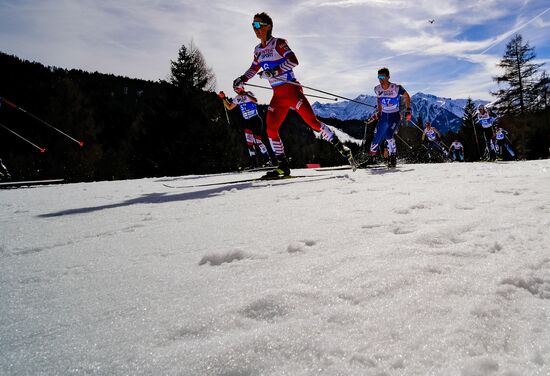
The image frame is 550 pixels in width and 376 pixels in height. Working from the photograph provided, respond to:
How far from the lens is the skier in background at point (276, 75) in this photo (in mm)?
5508

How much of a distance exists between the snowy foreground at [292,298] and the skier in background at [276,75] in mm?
4031

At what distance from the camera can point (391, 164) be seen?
7582 millimetres

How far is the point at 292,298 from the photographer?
3.14 ft

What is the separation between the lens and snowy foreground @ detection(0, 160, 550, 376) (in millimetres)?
697

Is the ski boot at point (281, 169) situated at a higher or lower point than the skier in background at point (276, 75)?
lower

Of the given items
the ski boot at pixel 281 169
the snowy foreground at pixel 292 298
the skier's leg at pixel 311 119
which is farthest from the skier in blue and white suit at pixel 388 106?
the snowy foreground at pixel 292 298

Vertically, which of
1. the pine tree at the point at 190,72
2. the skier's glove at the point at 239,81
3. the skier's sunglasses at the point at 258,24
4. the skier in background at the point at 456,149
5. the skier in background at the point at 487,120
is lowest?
the skier in background at the point at 456,149

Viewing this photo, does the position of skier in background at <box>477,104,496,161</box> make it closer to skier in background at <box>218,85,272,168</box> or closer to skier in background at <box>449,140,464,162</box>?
skier in background at <box>449,140,464,162</box>

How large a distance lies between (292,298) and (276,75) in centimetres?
515

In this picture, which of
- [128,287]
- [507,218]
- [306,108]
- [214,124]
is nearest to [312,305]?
[128,287]

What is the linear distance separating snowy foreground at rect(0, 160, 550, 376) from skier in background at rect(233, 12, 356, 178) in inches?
159

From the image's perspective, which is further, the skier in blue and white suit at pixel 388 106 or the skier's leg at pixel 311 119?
the skier in blue and white suit at pixel 388 106

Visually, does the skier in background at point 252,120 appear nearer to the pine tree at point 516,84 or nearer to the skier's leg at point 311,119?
the skier's leg at point 311,119

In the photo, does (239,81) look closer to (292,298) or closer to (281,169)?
(281,169)
